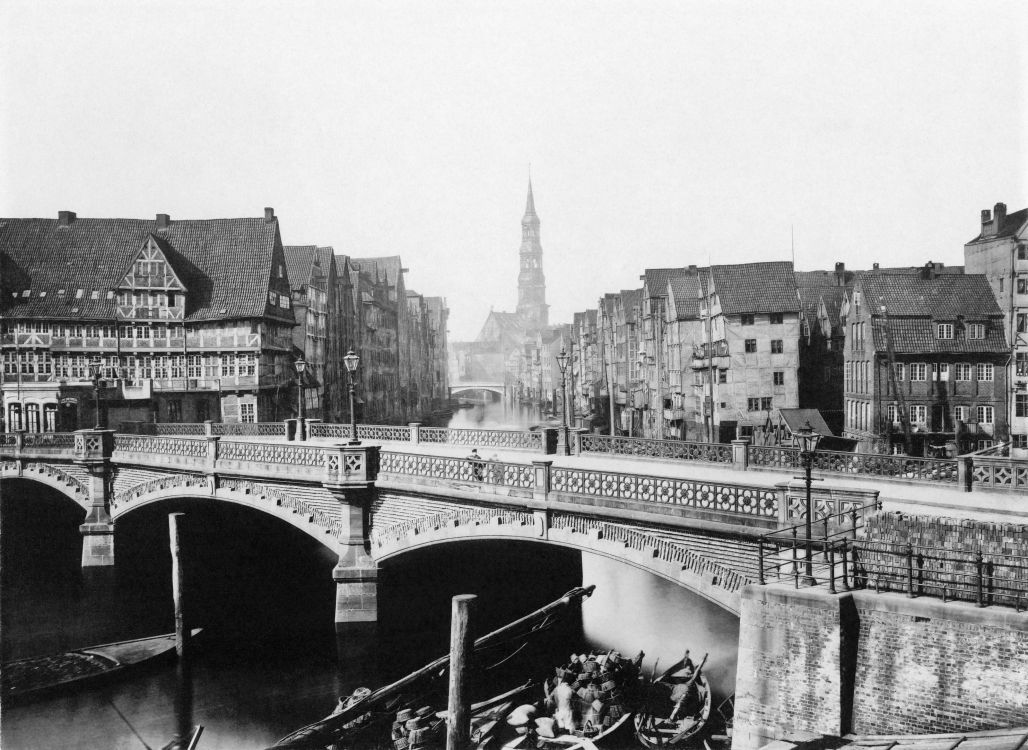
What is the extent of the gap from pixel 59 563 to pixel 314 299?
31.6 meters

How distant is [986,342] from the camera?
154 ft

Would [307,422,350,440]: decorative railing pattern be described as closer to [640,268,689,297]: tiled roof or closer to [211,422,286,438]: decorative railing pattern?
[211,422,286,438]: decorative railing pattern

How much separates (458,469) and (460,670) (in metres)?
5.80

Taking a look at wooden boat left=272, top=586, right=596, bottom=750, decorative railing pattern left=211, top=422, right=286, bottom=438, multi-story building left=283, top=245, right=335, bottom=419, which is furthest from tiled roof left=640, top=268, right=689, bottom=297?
wooden boat left=272, top=586, right=596, bottom=750

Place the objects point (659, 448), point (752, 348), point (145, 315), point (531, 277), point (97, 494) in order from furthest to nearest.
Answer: point (531, 277) < point (752, 348) < point (145, 315) < point (97, 494) < point (659, 448)

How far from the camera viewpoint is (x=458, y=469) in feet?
66.0

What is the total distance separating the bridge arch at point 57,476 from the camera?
31.5m

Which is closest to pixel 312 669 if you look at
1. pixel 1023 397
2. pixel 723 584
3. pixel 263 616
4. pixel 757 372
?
pixel 263 616

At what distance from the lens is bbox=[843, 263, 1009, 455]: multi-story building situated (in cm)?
4697

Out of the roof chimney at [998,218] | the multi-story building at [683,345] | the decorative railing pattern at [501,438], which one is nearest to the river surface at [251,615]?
the decorative railing pattern at [501,438]

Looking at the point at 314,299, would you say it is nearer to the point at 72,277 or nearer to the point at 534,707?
the point at 72,277

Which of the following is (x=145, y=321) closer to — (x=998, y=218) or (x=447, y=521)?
(x=447, y=521)

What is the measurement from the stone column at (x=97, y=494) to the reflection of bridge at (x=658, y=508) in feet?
0.19

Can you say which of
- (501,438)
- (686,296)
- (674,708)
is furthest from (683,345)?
(674,708)
